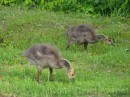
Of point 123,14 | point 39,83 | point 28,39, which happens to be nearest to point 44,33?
point 28,39

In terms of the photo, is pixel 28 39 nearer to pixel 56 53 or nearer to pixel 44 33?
pixel 44 33

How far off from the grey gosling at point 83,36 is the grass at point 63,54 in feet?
0.73

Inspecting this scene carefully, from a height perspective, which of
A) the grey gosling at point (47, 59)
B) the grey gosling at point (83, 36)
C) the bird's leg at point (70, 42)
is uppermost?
the grey gosling at point (47, 59)

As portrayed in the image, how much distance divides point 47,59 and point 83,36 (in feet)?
12.2

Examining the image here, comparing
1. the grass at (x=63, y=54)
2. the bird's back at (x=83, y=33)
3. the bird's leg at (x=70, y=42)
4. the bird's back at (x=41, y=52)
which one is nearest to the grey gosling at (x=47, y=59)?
Answer: the bird's back at (x=41, y=52)

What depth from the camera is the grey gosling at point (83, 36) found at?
46.4 ft

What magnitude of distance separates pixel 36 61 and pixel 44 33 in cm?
496

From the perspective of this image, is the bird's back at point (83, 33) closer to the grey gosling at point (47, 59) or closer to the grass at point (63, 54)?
the grass at point (63, 54)

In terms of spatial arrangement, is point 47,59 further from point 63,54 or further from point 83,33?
point 83,33

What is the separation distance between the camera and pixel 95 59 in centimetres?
1289

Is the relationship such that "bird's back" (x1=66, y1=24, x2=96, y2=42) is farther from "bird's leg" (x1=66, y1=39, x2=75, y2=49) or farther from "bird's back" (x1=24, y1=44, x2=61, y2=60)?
"bird's back" (x1=24, y1=44, x2=61, y2=60)

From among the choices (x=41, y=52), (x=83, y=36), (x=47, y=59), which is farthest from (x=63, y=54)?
(x=47, y=59)

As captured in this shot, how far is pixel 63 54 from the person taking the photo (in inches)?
528

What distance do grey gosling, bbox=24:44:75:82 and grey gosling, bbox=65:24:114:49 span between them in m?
3.35
